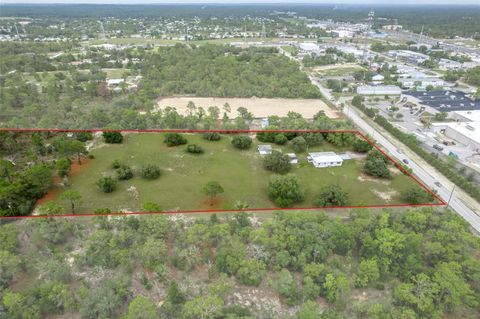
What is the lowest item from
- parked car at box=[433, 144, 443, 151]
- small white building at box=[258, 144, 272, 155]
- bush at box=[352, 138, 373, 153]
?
parked car at box=[433, 144, 443, 151]

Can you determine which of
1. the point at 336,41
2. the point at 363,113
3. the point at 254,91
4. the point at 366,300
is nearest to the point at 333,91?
the point at 363,113

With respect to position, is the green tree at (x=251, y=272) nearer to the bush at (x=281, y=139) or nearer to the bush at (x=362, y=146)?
the bush at (x=281, y=139)

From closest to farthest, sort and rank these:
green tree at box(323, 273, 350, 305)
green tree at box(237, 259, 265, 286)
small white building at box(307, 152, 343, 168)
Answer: green tree at box(323, 273, 350, 305)
green tree at box(237, 259, 265, 286)
small white building at box(307, 152, 343, 168)

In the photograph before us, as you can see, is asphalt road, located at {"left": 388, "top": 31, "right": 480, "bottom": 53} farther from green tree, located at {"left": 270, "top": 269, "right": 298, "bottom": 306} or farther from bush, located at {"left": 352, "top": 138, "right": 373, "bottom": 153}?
green tree, located at {"left": 270, "top": 269, "right": 298, "bottom": 306}

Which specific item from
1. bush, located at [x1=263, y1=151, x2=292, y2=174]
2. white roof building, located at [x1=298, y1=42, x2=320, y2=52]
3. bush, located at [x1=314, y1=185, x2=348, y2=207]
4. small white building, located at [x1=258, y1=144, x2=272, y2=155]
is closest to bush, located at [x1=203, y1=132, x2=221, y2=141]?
small white building, located at [x1=258, y1=144, x2=272, y2=155]

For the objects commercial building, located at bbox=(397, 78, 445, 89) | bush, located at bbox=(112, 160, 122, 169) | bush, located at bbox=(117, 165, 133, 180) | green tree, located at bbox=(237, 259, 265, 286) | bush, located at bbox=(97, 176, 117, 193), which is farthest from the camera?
commercial building, located at bbox=(397, 78, 445, 89)

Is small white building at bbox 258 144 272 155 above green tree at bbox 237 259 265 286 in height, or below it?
above

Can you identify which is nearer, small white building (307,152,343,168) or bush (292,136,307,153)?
small white building (307,152,343,168)

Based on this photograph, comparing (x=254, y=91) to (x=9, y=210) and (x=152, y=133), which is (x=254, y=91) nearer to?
(x=152, y=133)
